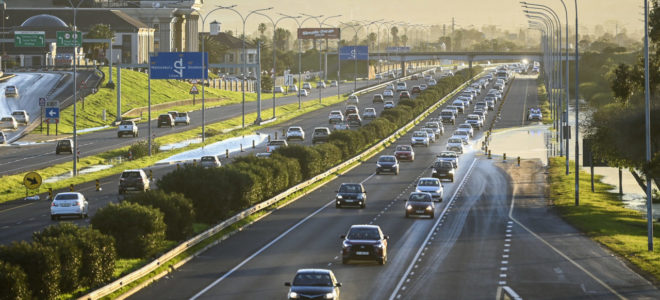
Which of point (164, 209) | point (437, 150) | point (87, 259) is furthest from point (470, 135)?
point (87, 259)

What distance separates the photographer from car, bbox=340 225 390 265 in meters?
40.0

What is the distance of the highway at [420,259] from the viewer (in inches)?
1385

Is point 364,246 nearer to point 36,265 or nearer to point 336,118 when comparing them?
point 36,265

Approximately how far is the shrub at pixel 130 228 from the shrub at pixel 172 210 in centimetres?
329

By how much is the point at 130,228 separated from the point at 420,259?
10.7m

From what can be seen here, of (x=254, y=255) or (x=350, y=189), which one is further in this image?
(x=350, y=189)

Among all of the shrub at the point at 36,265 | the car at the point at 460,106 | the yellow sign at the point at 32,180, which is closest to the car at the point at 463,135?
the car at the point at 460,106

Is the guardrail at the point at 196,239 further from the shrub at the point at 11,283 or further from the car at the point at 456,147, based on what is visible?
the car at the point at 456,147

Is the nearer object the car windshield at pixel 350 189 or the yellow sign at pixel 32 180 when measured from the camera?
the yellow sign at pixel 32 180

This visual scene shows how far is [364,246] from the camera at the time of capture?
40062mm

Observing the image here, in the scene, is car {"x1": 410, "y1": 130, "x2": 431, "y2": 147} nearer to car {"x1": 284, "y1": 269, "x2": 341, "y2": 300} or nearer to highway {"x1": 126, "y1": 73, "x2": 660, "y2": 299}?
highway {"x1": 126, "y1": 73, "x2": 660, "y2": 299}

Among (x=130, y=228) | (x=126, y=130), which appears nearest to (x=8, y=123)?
(x=126, y=130)

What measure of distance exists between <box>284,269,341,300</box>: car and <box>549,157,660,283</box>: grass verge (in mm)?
13306

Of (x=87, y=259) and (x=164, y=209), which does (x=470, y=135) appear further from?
(x=87, y=259)
